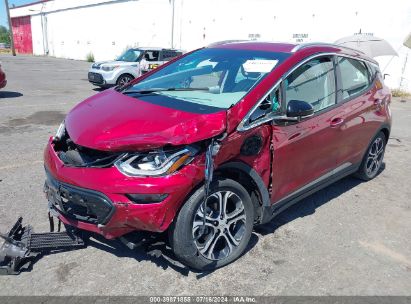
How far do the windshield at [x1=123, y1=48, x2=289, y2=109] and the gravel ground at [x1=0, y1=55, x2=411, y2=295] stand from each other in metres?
1.33

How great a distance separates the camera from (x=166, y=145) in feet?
8.80

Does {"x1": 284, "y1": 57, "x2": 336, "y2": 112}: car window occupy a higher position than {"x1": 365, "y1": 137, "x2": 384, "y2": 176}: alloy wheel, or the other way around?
{"x1": 284, "y1": 57, "x2": 336, "y2": 112}: car window

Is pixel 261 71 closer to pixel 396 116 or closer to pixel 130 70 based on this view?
pixel 396 116

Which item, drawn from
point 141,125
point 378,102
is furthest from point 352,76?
point 141,125

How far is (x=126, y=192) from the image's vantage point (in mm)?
2602

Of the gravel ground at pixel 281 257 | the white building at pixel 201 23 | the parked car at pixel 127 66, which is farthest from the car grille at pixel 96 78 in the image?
the white building at pixel 201 23

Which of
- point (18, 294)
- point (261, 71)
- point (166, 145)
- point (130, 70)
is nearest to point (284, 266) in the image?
point (166, 145)

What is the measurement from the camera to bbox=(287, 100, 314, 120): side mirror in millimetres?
3194

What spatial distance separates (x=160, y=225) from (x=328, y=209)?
2.33m

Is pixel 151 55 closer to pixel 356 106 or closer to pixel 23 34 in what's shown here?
pixel 356 106

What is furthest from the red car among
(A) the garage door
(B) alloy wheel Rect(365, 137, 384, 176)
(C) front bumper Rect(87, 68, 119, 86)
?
(A) the garage door

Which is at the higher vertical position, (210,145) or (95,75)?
(210,145)

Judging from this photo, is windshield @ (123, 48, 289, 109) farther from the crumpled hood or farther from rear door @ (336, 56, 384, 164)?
rear door @ (336, 56, 384, 164)

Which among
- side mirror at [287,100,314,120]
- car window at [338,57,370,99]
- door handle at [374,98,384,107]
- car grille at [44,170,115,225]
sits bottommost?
car grille at [44,170,115,225]
